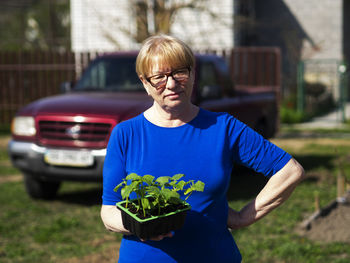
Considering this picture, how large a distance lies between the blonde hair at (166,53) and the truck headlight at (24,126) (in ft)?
17.1

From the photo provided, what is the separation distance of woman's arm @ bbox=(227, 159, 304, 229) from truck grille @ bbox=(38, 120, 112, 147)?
4365 mm

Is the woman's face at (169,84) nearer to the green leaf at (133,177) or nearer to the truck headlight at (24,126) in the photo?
the green leaf at (133,177)

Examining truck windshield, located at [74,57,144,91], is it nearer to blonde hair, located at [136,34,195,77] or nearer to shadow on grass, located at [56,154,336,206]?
shadow on grass, located at [56,154,336,206]

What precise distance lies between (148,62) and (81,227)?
449cm

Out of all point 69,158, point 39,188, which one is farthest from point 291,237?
point 39,188

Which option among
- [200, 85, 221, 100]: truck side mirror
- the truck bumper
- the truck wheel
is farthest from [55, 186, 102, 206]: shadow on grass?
[200, 85, 221, 100]: truck side mirror

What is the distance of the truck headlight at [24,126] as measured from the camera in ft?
24.1

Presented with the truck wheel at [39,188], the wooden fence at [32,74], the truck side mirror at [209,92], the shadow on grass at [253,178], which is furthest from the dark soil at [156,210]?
the wooden fence at [32,74]

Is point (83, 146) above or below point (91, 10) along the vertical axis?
below

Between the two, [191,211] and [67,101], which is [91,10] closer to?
[67,101]

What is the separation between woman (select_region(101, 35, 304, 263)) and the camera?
2361 mm

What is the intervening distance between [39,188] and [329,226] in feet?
13.0

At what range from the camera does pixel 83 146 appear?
6.86m

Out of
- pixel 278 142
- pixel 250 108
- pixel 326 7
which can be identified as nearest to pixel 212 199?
pixel 250 108
